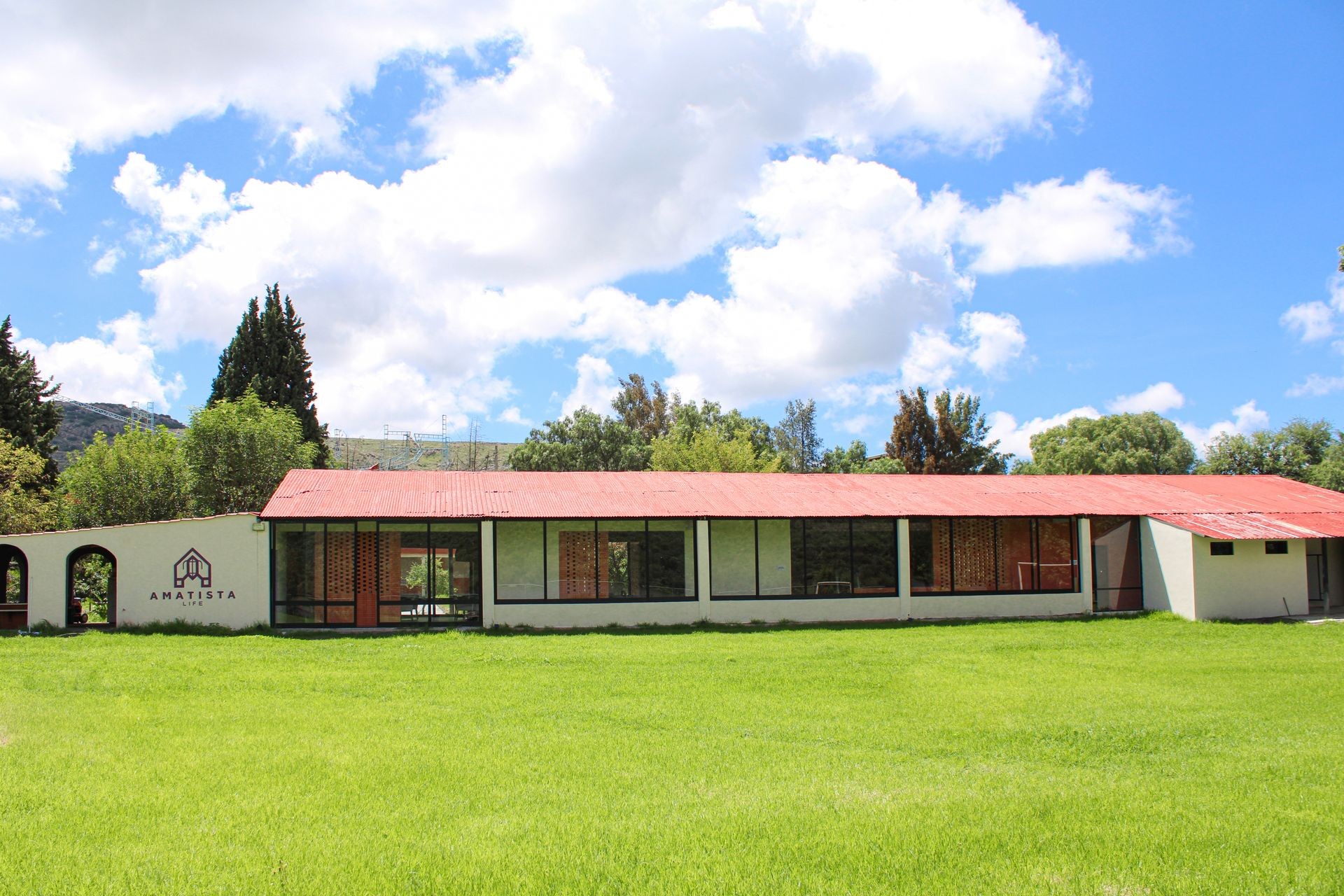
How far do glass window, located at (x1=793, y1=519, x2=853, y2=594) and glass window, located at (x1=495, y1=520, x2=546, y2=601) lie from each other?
6.62 meters

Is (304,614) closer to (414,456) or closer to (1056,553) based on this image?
(1056,553)

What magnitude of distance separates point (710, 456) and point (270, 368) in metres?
20.0

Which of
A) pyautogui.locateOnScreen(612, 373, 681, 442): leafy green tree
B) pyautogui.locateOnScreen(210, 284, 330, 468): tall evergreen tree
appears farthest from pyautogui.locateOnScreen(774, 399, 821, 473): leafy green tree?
pyautogui.locateOnScreen(210, 284, 330, 468): tall evergreen tree

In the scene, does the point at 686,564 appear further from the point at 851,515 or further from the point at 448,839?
the point at 448,839

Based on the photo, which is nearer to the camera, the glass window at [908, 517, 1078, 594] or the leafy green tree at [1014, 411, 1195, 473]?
the glass window at [908, 517, 1078, 594]

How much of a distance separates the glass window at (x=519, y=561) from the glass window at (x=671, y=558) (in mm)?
2598

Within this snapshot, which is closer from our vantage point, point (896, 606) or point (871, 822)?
point (871, 822)

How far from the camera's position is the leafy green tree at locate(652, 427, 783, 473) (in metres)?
47.2

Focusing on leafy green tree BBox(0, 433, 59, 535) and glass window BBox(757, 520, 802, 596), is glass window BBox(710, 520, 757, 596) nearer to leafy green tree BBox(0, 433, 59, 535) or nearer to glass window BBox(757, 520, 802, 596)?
glass window BBox(757, 520, 802, 596)

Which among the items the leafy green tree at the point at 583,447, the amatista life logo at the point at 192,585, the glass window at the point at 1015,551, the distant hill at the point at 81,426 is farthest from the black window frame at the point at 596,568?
the distant hill at the point at 81,426

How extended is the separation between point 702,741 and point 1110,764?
3805 millimetres

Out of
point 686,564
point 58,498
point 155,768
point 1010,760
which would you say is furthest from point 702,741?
point 58,498

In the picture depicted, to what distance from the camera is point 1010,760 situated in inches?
363

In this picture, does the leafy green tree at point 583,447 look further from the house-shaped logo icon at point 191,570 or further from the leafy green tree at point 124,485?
the house-shaped logo icon at point 191,570
